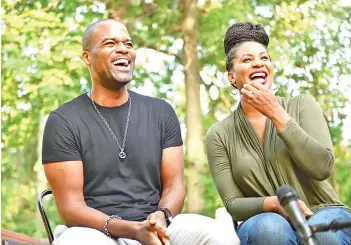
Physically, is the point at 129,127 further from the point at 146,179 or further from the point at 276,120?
the point at 276,120

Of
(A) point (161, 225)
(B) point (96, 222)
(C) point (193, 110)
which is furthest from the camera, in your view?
(C) point (193, 110)

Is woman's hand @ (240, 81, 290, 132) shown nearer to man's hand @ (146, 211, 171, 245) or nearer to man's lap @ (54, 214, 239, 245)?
man's lap @ (54, 214, 239, 245)

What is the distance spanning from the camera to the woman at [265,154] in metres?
3.09

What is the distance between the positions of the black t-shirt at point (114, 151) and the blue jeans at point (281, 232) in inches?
19.2

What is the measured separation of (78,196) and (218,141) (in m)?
0.69

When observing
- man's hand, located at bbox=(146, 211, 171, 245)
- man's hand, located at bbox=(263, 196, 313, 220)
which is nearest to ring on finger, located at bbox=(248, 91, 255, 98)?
man's hand, located at bbox=(263, 196, 313, 220)

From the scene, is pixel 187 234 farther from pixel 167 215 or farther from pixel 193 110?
pixel 193 110

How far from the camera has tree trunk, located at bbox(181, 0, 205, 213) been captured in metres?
9.07

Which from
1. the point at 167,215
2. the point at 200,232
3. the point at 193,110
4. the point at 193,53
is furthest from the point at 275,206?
the point at 193,53

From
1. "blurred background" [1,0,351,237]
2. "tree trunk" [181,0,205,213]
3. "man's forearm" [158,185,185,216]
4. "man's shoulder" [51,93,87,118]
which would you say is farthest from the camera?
"blurred background" [1,0,351,237]

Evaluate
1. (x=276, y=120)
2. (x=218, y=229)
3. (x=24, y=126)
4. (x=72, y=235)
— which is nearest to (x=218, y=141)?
(x=276, y=120)

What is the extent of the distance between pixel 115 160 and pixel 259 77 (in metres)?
0.75

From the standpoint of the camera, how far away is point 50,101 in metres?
9.46

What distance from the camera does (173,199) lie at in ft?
10.9
